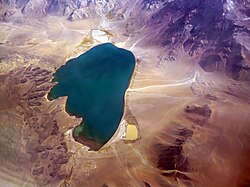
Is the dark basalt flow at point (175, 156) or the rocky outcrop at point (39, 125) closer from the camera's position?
the dark basalt flow at point (175, 156)

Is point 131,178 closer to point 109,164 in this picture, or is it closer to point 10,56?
point 109,164

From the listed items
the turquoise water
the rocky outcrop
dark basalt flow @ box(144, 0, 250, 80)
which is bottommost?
the rocky outcrop

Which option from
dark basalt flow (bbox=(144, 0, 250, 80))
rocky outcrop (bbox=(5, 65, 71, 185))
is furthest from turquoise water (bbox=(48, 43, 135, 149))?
dark basalt flow (bbox=(144, 0, 250, 80))

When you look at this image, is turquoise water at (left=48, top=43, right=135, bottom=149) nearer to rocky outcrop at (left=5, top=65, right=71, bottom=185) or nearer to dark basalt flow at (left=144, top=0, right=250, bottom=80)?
rocky outcrop at (left=5, top=65, right=71, bottom=185)

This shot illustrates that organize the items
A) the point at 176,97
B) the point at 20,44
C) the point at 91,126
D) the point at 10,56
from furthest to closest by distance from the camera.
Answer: the point at 20,44, the point at 10,56, the point at 176,97, the point at 91,126

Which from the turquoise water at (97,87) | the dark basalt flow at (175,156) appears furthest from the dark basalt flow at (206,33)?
the dark basalt flow at (175,156)

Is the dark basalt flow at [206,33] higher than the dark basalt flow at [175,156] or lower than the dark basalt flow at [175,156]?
higher

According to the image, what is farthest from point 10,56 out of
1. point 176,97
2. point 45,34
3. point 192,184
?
point 192,184

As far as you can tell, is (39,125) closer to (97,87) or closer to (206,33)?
(97,87)

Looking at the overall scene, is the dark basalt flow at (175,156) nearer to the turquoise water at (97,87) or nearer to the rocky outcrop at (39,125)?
the turquoise water at (97,87)
